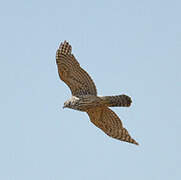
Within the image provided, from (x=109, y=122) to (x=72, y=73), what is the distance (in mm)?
2810

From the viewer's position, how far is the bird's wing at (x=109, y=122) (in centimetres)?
2866

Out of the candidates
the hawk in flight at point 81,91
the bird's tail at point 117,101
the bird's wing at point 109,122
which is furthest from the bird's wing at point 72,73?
the bird's wing at point 109,122

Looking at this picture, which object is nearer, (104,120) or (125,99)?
(125,99)

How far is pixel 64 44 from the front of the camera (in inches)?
1096

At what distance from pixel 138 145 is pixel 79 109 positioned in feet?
9.26

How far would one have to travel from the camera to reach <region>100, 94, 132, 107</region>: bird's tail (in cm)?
2703

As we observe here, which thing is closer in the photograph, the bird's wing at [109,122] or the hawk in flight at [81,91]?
the hawk in flight at [81,91]

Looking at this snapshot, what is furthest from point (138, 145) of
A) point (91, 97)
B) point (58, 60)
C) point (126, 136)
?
point (58, 60)

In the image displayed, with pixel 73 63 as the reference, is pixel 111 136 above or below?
below

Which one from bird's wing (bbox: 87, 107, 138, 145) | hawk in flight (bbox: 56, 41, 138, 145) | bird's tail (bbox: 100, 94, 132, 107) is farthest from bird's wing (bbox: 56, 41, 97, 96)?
bird's wing (bbox: 87, 107, 138, 145)

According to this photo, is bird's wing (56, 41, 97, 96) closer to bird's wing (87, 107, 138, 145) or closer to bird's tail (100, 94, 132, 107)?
bird's tail (100, 94, 132, 107)

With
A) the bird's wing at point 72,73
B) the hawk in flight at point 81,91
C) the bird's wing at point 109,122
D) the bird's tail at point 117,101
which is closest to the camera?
the bird's tail at point 117,101

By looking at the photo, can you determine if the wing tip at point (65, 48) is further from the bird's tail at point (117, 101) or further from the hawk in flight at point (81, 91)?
the bird's tail at point (117, 101)

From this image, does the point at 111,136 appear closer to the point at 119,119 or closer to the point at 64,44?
the point at 119,119
